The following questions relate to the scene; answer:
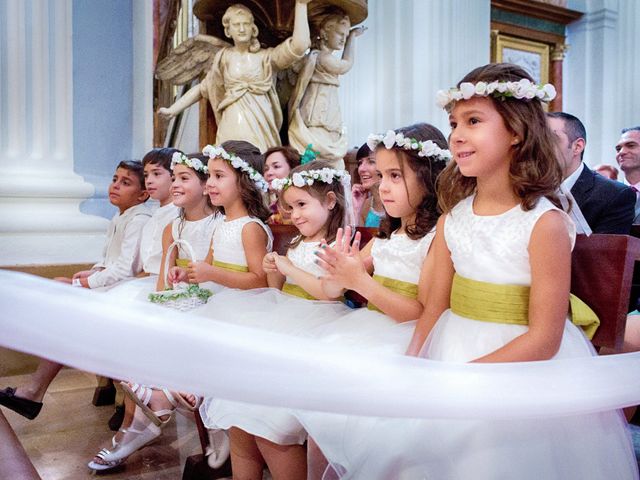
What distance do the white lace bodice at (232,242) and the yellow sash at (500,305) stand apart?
1410 millimetres

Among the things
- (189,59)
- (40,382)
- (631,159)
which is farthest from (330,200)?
(189,59)

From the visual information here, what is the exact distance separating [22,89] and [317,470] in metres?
4.20

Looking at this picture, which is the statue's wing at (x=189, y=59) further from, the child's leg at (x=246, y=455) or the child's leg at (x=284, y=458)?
the child's leg at (x=284, y=458)

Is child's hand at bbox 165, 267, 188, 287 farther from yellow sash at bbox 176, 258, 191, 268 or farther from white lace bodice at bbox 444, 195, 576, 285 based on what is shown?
white lace bodice at bbox 444, 195, 576, 285

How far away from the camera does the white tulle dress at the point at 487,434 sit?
59.3 inches

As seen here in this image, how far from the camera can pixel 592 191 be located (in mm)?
3193

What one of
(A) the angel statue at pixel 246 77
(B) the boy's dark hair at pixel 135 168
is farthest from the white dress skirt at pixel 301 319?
(A) the angel statue at pixel 246 77

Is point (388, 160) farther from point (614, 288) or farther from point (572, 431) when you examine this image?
point (572, 431)

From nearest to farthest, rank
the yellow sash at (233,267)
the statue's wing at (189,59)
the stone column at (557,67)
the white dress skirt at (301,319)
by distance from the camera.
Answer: the white dress skirt at (301,319), the yellow sash at (233,267), the statue's wing at (189,59), the stone column at (557,67)

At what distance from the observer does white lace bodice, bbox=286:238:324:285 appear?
2602 millimetres

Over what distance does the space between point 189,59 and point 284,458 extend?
488cm

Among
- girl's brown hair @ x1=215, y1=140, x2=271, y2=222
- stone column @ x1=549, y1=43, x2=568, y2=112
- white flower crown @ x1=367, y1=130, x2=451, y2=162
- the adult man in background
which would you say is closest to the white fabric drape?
white flower crown @ x1=367, y1=130, x2=451, y2=162

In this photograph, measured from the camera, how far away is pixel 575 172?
3.29 meters

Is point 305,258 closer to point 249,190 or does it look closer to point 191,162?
point 249,190
